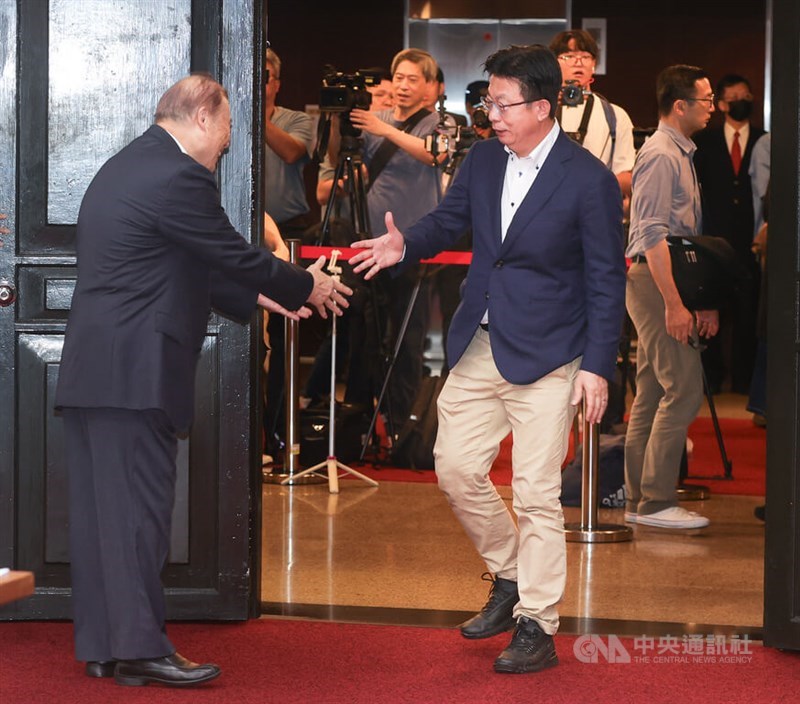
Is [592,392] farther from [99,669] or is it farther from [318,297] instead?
[99,669]

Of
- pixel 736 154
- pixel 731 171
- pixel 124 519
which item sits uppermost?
pixel 736 154

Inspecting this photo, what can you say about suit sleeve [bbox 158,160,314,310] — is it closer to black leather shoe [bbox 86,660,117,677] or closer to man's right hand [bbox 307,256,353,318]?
man's right hand [bbox 307,256,353,318]

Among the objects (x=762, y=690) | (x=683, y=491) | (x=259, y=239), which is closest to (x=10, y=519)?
(x=259, y=239)

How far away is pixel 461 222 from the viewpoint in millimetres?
4164

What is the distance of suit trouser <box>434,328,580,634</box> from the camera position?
3828 millimetres

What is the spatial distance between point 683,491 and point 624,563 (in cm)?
149

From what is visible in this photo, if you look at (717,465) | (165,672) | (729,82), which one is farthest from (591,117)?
(729,82)

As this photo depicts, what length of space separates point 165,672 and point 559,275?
59.1 inches

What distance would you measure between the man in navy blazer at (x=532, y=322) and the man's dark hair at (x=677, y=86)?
195cm

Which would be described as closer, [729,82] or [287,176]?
[287,176]

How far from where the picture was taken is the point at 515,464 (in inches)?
153

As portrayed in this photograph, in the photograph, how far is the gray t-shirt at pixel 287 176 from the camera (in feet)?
24.3

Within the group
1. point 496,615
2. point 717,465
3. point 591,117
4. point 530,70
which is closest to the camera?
point 530,70

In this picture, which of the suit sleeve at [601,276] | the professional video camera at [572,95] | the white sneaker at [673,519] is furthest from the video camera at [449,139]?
the suit sleeve at [601,276]
